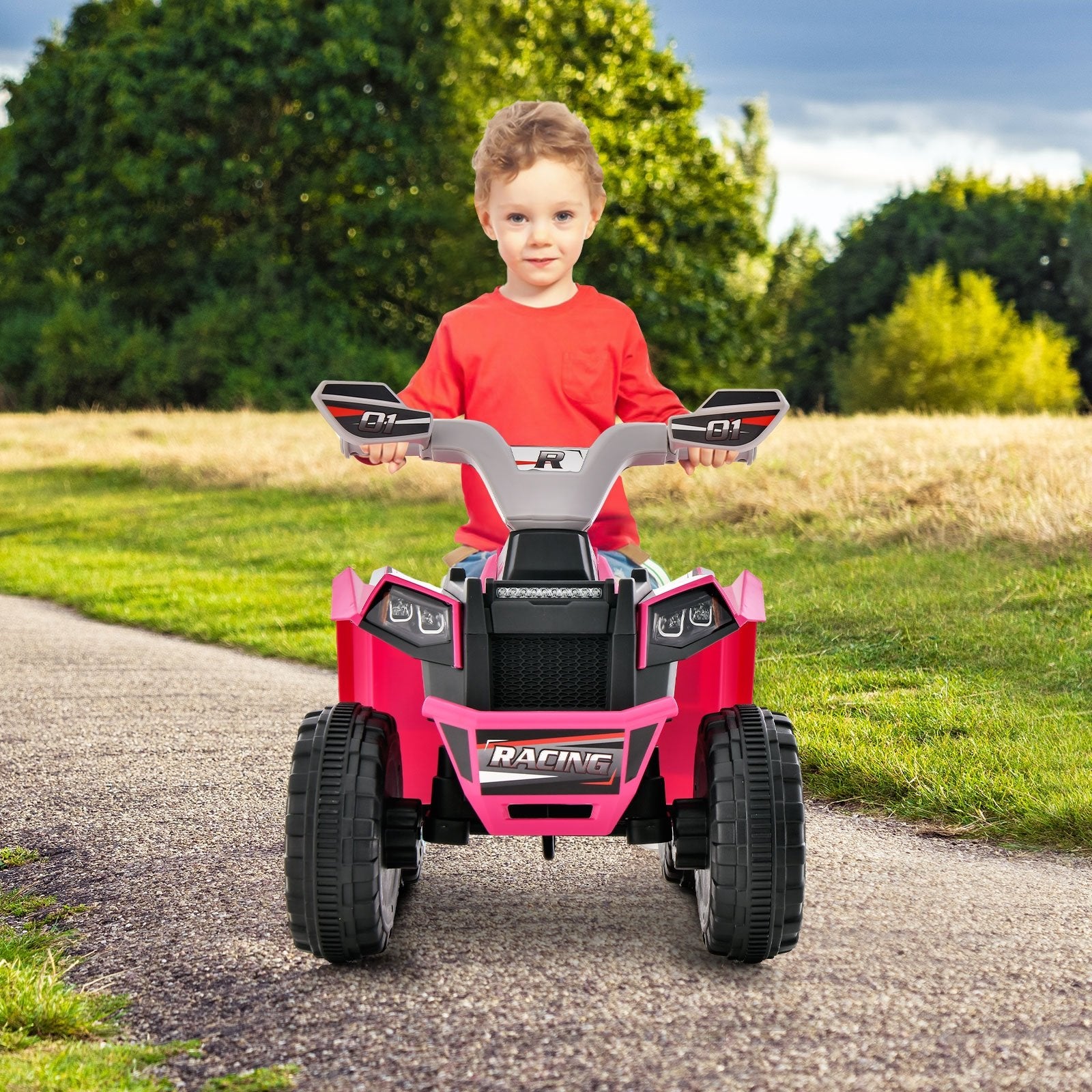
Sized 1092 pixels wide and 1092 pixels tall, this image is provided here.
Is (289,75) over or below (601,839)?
over

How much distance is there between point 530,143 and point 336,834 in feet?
5.81

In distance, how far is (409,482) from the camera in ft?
55.9

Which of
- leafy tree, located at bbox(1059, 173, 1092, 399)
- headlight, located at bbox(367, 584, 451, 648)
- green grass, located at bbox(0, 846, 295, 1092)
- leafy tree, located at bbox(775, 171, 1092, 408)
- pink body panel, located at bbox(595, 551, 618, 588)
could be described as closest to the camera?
green grass, located at bbox(0, 846, 295, 1092)

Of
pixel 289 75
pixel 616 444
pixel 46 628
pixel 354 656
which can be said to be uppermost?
pixel 289 75

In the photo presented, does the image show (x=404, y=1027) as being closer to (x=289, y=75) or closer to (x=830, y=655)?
(x=830, y=655)

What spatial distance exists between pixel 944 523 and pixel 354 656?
8.73 metres

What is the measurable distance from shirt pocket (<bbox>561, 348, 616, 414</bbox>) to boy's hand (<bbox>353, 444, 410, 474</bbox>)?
0.52 m

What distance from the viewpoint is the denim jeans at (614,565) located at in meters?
3.38

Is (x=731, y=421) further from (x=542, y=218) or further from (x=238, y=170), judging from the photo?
(x=238, y=170)

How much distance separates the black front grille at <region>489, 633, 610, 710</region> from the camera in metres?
3.11

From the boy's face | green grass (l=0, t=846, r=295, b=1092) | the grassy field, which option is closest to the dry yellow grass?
the grassy field

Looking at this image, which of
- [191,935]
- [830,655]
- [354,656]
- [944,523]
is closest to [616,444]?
[354,656]

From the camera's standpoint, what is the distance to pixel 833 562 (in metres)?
10.6

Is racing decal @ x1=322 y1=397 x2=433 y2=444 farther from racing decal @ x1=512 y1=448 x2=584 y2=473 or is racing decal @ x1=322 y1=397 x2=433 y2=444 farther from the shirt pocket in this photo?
the shirt pocket
